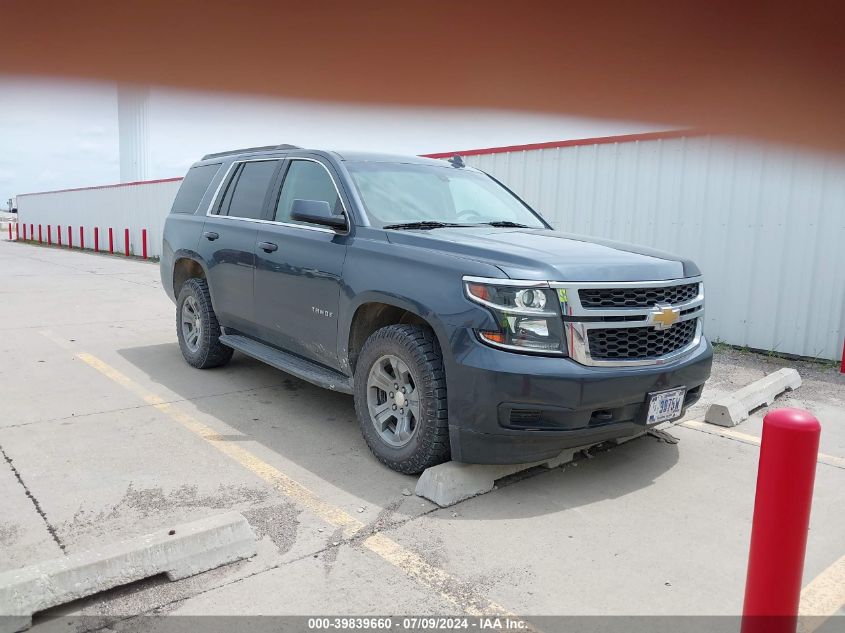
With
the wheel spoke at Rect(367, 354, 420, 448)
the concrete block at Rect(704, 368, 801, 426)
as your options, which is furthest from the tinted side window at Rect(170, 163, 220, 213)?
the concrete block at Rect(704, 368, 801, 426)

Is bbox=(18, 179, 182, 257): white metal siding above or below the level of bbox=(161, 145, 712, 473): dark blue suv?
below

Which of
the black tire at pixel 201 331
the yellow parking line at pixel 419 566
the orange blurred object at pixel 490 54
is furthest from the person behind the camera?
the black tire at pixel 201 331

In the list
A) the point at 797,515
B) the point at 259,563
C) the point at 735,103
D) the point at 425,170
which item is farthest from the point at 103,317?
the point at 735,103

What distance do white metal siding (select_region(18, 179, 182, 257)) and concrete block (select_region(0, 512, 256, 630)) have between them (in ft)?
52.4

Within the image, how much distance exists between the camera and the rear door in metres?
5.44

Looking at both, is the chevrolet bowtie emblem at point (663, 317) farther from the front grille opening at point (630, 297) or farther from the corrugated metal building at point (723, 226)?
the corrugated metal building at point (723, 226)

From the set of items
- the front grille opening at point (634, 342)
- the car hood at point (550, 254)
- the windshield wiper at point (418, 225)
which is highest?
the windshield wiper at point (418, 225)

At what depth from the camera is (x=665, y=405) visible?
386 cm

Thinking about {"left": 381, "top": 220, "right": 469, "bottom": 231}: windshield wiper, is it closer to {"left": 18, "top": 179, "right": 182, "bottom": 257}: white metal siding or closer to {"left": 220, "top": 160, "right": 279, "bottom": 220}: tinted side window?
{"left": 220, "top": 160, "right": 279, "bottom": 220}: tinted side window

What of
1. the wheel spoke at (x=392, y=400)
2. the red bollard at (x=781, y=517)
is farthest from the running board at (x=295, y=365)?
the red bollard at (x=781, y=517)

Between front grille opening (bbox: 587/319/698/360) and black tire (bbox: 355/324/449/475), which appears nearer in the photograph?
front grille opening (bbox: 587/319/698/360)

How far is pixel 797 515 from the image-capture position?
6.66 ft

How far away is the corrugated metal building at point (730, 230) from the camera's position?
7230 mm

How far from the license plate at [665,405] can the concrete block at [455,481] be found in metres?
0.89
